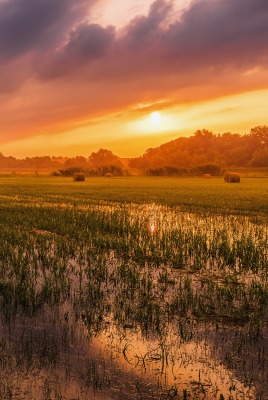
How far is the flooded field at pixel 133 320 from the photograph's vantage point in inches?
183

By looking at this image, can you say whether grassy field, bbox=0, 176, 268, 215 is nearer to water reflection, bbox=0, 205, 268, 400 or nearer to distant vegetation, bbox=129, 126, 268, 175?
water reflection, bbox=0, 205, 268, 400

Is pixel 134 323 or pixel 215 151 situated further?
pixel 215 151

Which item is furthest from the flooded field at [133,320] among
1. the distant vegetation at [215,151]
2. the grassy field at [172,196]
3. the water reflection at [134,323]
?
the distant vegetation at [215,151]

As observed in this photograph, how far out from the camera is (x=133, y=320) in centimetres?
660

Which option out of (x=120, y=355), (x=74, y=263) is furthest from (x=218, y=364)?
(x=74, y=263)

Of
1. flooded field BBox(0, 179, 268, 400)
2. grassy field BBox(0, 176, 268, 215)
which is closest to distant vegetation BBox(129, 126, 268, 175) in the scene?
grassy field BBox(0, 176, 268, 215)

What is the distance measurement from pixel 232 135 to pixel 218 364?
191m

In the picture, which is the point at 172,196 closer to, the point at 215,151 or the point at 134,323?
the point at 134,323

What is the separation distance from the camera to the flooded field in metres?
4.65

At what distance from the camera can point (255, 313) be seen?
272 inches

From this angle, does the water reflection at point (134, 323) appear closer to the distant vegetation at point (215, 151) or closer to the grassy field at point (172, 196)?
the grassy field at point (172, 196)

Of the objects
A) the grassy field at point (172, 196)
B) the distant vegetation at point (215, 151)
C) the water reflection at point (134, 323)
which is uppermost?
the distant vegetation at point (215, 151)

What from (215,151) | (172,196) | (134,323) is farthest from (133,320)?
(215,151)

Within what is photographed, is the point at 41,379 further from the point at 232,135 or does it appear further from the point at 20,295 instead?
the point at 232,135
